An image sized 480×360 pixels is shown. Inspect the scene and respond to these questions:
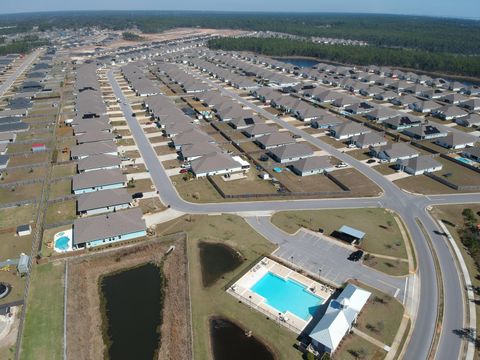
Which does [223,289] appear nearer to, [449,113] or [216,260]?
[216,260]

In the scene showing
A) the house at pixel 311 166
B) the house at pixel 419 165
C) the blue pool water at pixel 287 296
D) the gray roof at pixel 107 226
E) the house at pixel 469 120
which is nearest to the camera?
the blue pool water at pixel 287 296

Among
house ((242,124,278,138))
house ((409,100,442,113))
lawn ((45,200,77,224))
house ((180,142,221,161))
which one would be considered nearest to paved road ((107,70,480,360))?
house ((180,142,221,161))

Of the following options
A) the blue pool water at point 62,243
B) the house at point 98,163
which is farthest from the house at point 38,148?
the blue pool water at point 62,243

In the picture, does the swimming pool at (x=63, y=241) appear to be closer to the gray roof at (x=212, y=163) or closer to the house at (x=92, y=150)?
the gray roof at (x=212, y=163)

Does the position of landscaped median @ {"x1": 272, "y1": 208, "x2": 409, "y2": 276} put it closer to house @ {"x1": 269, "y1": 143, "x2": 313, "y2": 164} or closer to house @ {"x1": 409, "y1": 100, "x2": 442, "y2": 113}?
house @ {"x1": 269, "y1": 143, "x2": 313, "y2": 164}

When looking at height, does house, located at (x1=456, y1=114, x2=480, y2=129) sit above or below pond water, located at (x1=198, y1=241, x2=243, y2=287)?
above

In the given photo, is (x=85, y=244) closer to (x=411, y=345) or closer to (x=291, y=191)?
(x=291, y=191)
